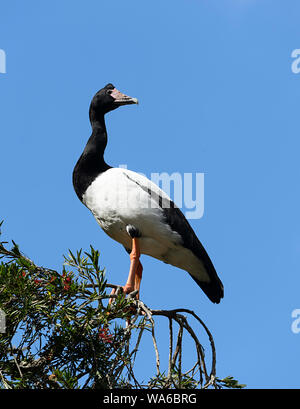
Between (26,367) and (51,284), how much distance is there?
53 cm

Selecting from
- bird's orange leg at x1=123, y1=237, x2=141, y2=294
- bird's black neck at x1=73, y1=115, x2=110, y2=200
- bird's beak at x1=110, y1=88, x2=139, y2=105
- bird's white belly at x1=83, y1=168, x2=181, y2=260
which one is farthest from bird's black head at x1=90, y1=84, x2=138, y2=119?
bird's orange leg at x1=123, y1=237, x2=141, y2=294

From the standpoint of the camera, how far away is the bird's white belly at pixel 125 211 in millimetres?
6242

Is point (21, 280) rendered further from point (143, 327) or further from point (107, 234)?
point (107, 234)

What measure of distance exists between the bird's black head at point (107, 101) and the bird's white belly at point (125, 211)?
865mm

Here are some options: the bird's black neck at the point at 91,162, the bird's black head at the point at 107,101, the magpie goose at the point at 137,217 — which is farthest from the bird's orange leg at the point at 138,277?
the bird's black head at the point at 107,101

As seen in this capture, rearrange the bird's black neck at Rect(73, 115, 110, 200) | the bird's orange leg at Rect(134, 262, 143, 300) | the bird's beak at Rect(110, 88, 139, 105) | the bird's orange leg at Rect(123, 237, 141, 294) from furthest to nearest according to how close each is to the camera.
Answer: the bird's beak at Rect(110, 88, 139, 105), the bird's orange leg at Rect(134, 262, 143, 300), the bird's black neck at Rect(73, 115, 110, 200), the bird's orange leg at Rect(123, 237, 141, 294)

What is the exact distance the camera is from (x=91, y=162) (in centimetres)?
668

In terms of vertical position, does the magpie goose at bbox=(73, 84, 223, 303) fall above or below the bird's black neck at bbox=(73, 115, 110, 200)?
below

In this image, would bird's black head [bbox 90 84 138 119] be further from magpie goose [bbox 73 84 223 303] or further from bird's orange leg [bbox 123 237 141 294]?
bird's orange leg [bbox 123 237 141 294]

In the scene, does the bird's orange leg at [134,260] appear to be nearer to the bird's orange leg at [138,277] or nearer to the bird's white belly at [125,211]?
the bird's white belly at [125,211]

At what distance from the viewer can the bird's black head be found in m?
7.08

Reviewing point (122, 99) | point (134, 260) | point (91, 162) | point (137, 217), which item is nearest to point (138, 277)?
point (134, 260)

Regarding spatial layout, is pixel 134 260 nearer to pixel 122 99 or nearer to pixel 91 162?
pixel 91 162
